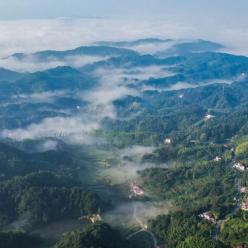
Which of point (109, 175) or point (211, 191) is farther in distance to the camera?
point (109, 175)

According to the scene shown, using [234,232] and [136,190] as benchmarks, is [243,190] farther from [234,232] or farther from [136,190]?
[234,232]

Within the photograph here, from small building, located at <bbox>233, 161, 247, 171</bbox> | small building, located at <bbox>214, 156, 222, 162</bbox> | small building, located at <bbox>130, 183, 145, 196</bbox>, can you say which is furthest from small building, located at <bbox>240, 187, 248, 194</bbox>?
small building, located at <bbox>214, 156, 222, 162</bbox>

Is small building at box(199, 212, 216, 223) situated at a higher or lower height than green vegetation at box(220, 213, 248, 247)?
lower

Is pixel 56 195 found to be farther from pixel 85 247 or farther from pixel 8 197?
pixel 85 247

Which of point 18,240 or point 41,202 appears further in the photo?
point 41,202

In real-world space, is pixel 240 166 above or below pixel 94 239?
below

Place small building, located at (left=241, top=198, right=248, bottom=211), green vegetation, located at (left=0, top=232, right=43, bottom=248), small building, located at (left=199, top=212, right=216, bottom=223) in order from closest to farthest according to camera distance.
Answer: green vegetation, located at (left=0, top=232, right=43, bottom=248), small building, located at (left=199, top=212, right=216, bottom=223), small building, located at (left=241, top=198, right=248, bottom=211)

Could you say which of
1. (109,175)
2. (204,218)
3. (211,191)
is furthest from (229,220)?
(109,175)

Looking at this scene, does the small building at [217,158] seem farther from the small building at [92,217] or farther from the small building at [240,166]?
the small building at [92,217]

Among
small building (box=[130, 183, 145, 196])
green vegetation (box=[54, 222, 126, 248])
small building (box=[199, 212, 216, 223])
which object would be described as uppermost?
green vegetation (box=[54, 222, 126, 248])

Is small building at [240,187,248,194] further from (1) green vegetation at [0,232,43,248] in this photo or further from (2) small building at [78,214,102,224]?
(1) green vegetation at [0,232,43,248]

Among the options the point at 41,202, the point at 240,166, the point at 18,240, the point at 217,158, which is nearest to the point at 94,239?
the point at 18,240
